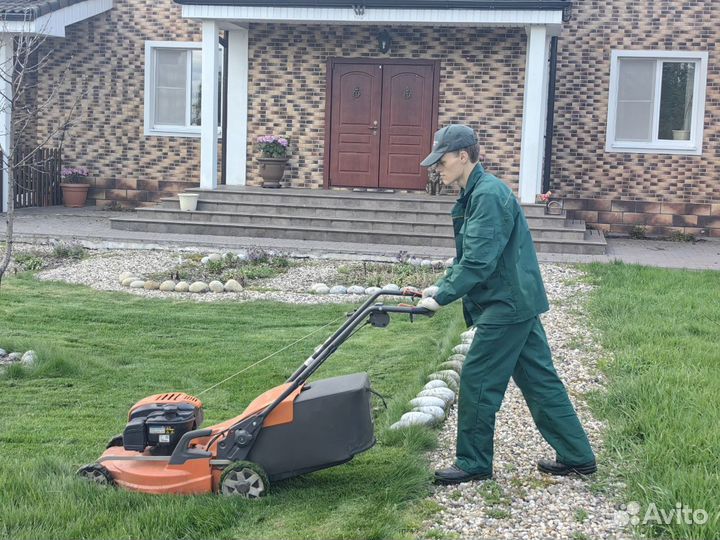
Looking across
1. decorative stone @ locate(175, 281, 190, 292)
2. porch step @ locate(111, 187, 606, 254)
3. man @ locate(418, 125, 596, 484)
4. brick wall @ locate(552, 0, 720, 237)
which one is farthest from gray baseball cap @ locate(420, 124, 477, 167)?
brick wall @ locate(552, 0, 720, 237)

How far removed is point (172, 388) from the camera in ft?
23.5

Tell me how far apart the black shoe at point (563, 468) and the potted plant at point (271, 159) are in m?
13.1

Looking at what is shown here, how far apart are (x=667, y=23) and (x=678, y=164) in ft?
8.08

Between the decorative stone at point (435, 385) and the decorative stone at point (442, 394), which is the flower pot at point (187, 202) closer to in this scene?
the decorative stone at point (435, 385)

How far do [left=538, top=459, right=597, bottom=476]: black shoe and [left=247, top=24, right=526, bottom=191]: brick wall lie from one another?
12.7 metres

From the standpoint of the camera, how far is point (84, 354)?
7.93 metres

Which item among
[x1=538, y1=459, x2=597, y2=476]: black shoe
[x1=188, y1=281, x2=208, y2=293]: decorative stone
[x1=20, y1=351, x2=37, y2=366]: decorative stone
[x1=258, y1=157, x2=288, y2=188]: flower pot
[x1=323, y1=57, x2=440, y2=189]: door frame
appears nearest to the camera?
[x1=538, y1=459, x2=597, y2=476]: black shoe

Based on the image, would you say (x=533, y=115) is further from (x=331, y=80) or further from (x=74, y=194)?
(x=74, y=194)

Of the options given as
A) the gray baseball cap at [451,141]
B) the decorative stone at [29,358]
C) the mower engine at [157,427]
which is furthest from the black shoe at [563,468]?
A: the decorative stone at [29,358]

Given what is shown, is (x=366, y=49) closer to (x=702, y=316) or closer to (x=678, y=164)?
(x=678, y=164)

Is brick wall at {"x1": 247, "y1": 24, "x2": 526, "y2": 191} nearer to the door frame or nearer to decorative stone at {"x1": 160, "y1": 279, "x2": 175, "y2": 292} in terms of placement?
the door frame

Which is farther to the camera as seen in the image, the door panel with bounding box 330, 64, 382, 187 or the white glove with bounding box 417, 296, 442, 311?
the door panel with bounding box 330, 64, 382, 187

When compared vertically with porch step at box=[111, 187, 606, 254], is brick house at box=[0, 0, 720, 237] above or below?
above

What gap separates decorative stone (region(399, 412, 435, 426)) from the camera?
5898 mm
